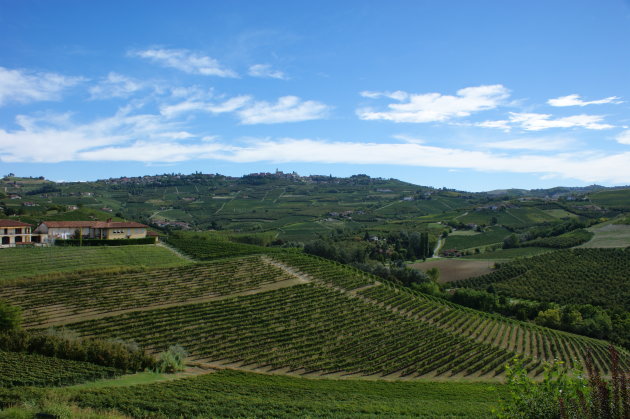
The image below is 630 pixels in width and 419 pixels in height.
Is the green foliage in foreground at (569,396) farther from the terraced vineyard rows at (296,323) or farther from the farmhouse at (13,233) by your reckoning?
the farmhouse at (13,233)

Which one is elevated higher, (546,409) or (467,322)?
(546,409)

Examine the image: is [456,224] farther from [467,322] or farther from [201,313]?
[201,313]

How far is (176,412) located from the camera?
1552cm

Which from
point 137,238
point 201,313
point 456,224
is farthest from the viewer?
point 456,224

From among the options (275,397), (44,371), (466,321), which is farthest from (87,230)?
(466,321)

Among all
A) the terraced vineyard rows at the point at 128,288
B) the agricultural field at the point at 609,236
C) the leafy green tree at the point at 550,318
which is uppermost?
the agricultural field at the point at 609,236

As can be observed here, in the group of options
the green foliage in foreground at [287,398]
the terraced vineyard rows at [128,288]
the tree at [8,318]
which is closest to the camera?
the green foliage in foreground at [287,398]

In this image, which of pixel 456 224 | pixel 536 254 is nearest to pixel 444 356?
pixel 536 254

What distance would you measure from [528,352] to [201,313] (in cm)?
3495

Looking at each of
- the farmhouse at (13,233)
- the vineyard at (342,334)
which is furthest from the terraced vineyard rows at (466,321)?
the farmhouse at (13,233)

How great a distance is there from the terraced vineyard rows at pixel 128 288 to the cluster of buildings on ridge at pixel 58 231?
58.2 ft

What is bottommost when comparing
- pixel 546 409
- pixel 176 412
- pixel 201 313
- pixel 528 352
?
pixel 528 352

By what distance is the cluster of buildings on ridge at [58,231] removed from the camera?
54438 millimetres

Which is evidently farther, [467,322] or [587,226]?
[587,226]
